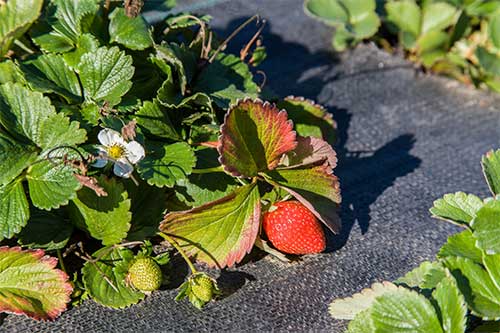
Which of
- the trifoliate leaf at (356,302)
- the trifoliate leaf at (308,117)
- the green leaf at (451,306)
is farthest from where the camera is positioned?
the trifoliate leaf at (308,117)

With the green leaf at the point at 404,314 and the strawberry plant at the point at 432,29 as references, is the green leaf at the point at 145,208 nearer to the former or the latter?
the green leaf at the point at 404,314

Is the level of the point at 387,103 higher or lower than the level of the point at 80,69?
lower

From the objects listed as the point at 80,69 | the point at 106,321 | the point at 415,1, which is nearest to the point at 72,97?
the point at 80,69

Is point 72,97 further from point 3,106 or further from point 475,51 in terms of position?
point 475,51

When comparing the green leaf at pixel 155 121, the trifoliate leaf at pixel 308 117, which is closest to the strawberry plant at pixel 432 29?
the trifoliate leaf at pixel 308 117

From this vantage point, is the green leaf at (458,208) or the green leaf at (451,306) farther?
the green leaf at (458,208)

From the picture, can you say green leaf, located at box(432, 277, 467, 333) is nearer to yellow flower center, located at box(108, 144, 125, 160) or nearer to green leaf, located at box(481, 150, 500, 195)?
green leaf, located at box(481, 150, 500, 195)
